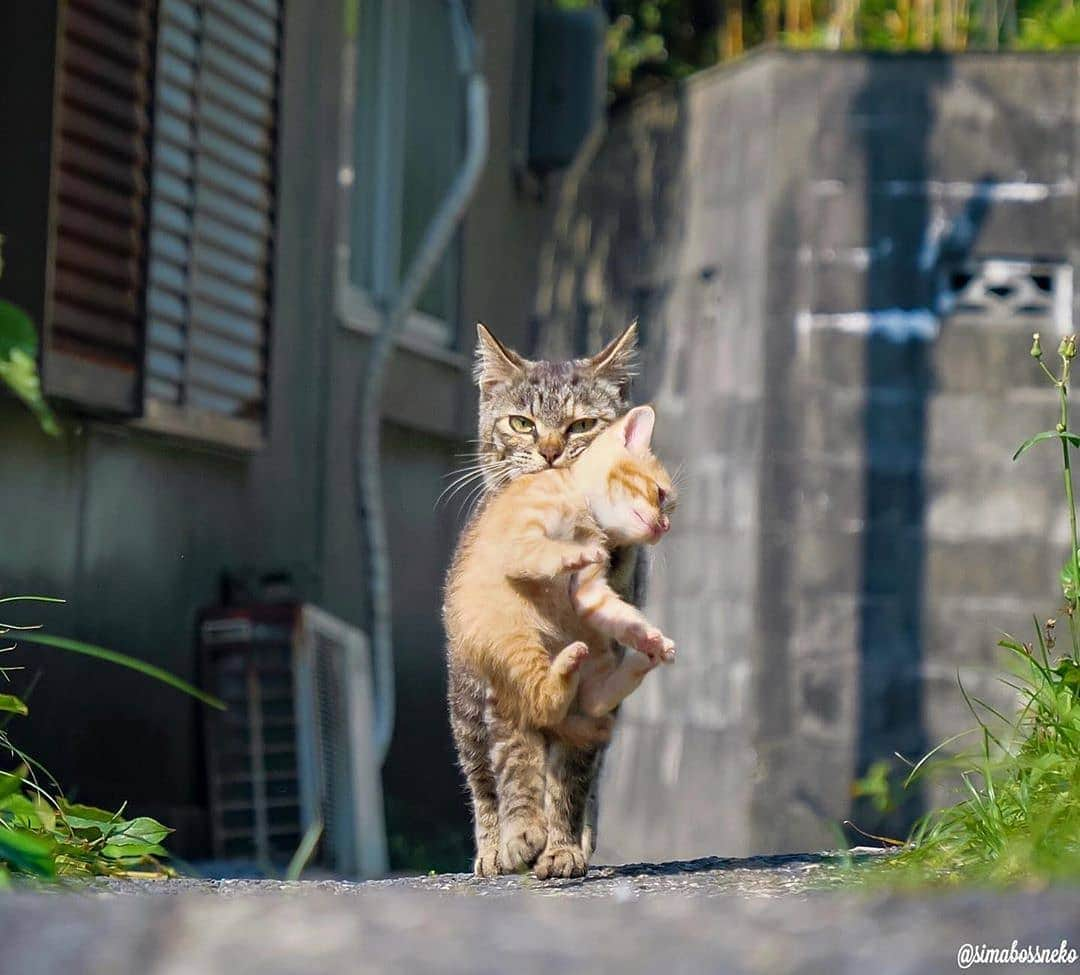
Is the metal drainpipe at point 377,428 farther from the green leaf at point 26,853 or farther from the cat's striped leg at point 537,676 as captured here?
the green leaf at point 26,853

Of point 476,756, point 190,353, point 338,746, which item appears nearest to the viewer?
point 476,756

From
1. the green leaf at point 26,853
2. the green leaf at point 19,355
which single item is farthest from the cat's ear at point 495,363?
the green leaf at point 26,853

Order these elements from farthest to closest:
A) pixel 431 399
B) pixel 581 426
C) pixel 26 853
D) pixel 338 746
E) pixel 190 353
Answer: pixel 431 399, pixel 338 746, pixel 190 353, pixel 581 426, pixel 26 853

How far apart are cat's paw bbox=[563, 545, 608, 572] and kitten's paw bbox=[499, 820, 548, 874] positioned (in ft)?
1.73

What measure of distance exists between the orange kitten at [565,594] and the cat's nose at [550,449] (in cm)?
76

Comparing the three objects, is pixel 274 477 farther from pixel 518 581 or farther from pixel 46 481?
pixel 518 581

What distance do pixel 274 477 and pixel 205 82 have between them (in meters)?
1.58

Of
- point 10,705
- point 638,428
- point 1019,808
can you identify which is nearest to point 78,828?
point 10,705

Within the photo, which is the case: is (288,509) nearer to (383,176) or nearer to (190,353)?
(190,353)

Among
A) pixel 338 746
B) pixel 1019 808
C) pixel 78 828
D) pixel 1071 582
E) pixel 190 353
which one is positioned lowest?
pixel 338 746

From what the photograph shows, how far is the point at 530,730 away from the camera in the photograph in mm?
3281

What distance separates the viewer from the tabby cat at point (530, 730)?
3283mm

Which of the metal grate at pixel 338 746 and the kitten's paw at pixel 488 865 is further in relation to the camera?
the metal grate at pixel 338 746

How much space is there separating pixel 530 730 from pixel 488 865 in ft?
0.95
